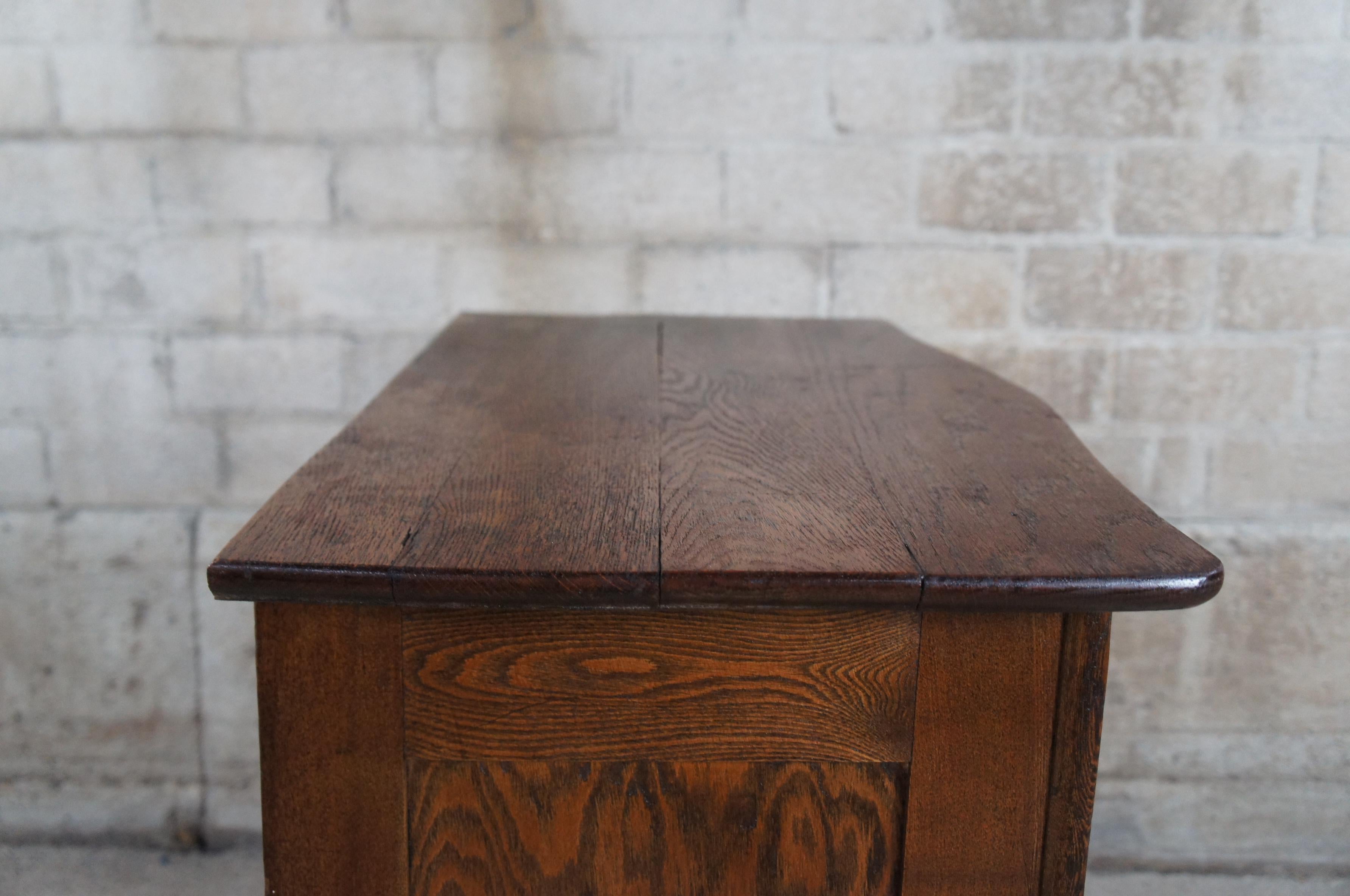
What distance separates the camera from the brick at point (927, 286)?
6.73ft

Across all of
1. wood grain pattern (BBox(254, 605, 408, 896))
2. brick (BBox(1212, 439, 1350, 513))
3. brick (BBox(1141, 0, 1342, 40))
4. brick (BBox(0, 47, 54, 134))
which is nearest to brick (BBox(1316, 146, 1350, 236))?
brick (BBox(1141, 0, 1342, 40))

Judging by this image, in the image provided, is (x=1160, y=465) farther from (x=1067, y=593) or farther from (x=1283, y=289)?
(x=1067, y=593)

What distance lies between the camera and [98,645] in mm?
2166

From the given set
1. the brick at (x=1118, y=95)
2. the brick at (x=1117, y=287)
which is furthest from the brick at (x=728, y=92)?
the brick at (x=1117, y=287)

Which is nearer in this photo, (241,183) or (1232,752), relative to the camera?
(241,183)

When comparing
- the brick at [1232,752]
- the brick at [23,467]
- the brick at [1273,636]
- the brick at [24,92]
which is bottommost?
the brick at [1232,752]

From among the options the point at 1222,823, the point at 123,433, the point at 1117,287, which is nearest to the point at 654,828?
the point at 1117,287

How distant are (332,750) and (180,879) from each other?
1.65 metres

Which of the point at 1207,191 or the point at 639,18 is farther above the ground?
the point at 639,18

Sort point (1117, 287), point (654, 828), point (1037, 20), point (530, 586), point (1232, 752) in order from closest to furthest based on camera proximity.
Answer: point (530, 586), point (654, 828), point (1037, 20), point (1117, 287), point (1232, 752)

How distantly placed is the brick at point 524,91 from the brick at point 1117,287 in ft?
2.90

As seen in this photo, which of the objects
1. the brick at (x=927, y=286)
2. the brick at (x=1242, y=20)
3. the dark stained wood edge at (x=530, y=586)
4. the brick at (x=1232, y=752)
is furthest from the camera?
the brick at (x=1232, y=752)

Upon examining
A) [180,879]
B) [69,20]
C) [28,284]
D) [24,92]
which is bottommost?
[180,879]

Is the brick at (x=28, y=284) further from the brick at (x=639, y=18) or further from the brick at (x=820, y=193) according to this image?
the brick at (x=820, y=193)
